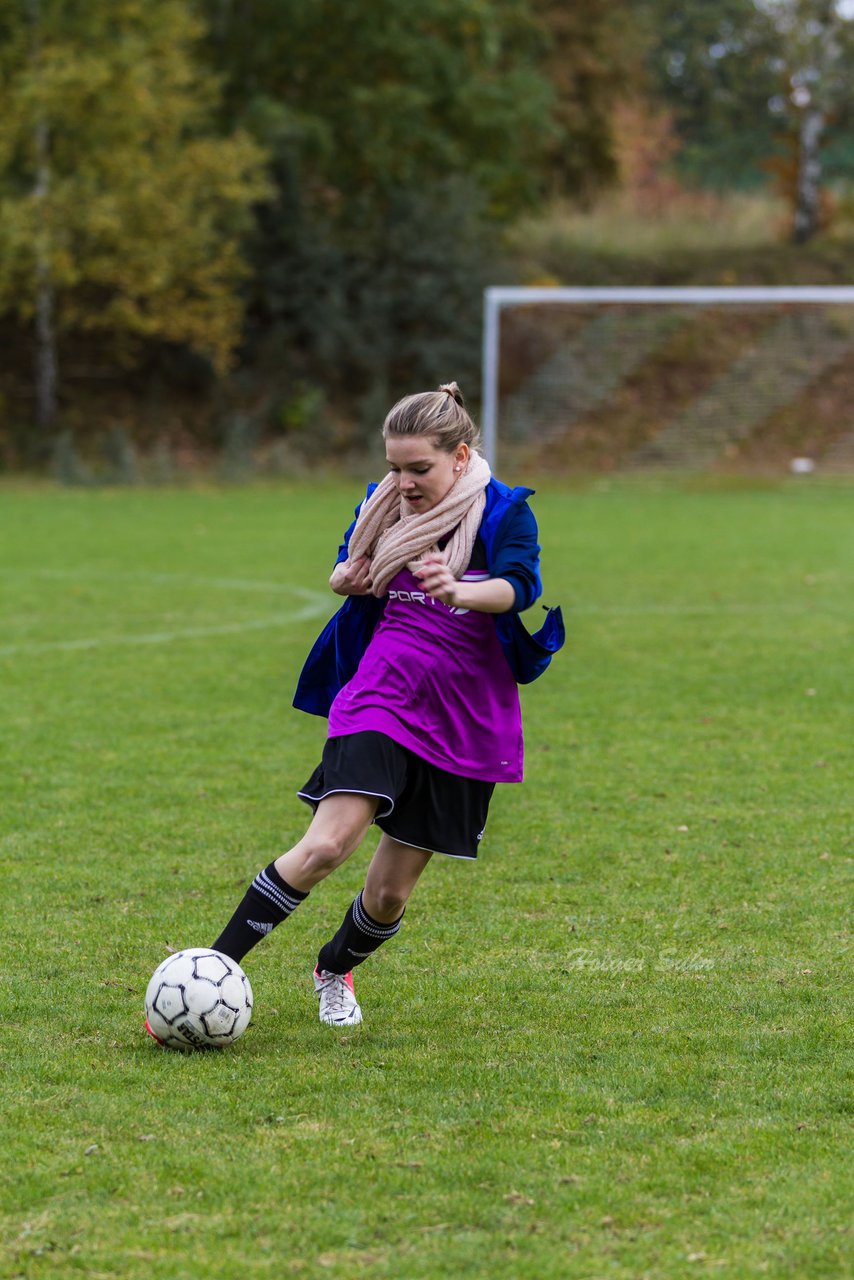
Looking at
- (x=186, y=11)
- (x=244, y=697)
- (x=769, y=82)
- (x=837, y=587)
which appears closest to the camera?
(x=244, y=697)

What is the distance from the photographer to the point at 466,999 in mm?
5125

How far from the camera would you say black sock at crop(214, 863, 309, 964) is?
4.65m

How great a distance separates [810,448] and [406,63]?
38.0 feet

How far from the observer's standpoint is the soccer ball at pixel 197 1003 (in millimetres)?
4531

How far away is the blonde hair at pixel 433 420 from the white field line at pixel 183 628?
8.06 meters

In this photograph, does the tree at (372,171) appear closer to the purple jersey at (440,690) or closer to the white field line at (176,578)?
the white field line at (176,578)

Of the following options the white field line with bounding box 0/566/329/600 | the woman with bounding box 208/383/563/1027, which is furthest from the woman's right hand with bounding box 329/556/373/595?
the white field line with bounding box 0/566/329/600

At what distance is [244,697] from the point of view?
10.5 m

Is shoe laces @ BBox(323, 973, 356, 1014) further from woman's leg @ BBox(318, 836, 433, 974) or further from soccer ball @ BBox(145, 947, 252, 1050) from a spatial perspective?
soccer ball @ BBox(145, 947, 252, 1050)

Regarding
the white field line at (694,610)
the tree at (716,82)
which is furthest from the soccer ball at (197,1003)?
the tree at (716,82)

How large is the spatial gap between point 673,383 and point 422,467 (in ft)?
98.9

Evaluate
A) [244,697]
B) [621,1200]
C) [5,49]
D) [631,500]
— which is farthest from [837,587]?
[5,49]

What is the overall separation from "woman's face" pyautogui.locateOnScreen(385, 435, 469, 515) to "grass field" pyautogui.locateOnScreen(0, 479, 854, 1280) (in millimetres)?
1555

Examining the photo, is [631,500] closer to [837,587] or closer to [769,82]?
[837,587]
